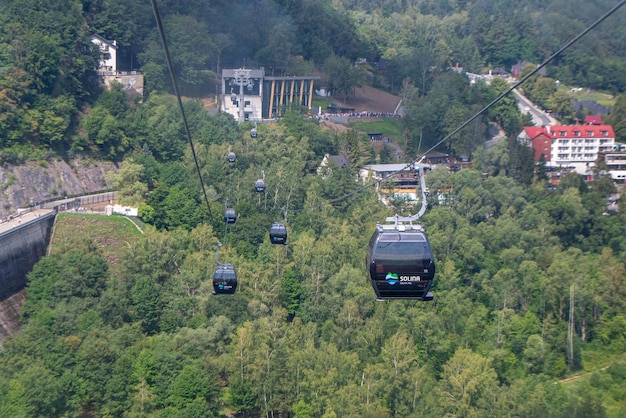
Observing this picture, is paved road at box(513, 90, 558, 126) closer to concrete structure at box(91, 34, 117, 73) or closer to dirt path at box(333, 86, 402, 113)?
dirt path at box(333, 86, 402, 113)

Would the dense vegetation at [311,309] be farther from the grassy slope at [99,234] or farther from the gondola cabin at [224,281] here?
the gondola cabin at [224,281]

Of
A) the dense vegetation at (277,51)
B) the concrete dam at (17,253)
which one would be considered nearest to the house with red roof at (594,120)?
the dense vegetation at (277,51)

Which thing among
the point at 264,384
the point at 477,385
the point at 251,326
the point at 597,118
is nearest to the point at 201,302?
the point at 251,326

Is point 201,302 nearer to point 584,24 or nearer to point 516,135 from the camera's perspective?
point 516,135

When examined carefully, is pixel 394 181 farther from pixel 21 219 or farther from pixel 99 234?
pixel 21 219

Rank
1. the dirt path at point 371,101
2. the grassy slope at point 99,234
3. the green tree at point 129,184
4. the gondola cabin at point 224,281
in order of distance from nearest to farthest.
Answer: the gondola cabin at point 224,281, the grassy slope at point 99,234, the green tree at point 129,184, the dirt path at point 371,101

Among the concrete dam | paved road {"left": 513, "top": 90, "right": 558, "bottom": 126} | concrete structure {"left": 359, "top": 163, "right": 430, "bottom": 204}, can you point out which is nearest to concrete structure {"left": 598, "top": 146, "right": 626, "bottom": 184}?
paved road {"left": 513, "top": 90, "right": 558, "bottom": 126}

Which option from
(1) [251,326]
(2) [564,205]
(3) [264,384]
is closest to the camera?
(3) [264,384]
